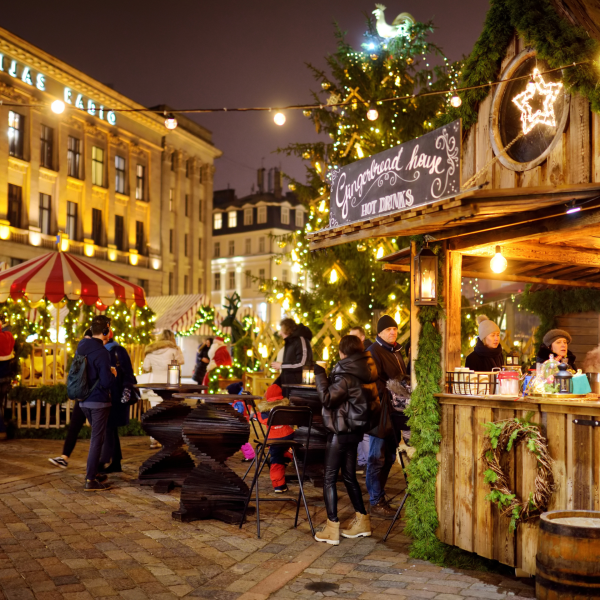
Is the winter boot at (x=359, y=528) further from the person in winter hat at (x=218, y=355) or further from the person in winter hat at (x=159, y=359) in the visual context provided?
the person in winter hat at (x=218, y=355)

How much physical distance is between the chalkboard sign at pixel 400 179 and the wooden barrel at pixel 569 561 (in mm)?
2711

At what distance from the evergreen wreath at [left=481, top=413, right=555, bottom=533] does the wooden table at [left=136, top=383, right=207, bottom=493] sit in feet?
14.1

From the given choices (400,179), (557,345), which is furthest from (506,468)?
(400,179)

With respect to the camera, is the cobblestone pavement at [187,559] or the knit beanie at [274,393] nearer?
the cobblestone pavement at [187,559]

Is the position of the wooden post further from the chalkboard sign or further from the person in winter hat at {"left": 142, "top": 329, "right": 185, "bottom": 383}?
the person in winter hat at {"left": 142, "top": 329, "right": 185, "bottom": 383}

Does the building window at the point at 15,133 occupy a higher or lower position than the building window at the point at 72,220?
higher

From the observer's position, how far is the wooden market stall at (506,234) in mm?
4996

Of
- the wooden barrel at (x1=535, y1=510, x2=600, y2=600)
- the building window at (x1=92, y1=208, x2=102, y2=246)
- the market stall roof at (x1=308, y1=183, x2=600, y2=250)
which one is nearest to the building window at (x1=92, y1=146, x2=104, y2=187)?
the building window at (x1=92, y1=208, x2=102, y2=246)

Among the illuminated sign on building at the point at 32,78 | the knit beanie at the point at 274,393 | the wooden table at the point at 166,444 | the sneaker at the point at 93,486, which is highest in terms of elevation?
the illuminated sign on building at the point at 32,78

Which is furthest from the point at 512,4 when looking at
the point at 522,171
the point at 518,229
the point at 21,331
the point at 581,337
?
the point at 21,331

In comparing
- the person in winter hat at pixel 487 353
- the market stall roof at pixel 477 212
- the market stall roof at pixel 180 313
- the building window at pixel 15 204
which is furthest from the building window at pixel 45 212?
the market stall roof at pixel 477 212

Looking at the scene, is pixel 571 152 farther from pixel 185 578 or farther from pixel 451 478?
pixel 185 578

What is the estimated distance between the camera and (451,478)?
19.4ft

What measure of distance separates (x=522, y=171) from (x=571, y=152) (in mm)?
659
